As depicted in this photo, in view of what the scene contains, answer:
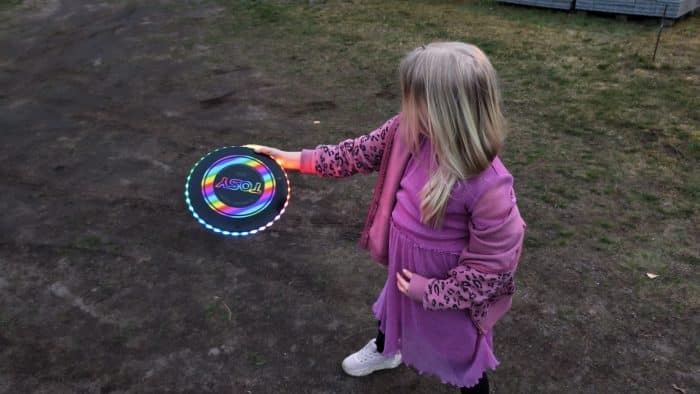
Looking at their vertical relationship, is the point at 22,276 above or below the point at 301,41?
below

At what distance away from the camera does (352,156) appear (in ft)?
6.70

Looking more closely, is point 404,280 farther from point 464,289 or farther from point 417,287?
point 464,289

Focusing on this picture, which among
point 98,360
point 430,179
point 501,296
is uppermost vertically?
point 430,179

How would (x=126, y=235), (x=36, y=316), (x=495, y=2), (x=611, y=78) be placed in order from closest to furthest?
(x=36, y=316) → (x=126, y=235) → (x=611, y=78) → (x=495, y=2)

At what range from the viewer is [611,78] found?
18.9 ft

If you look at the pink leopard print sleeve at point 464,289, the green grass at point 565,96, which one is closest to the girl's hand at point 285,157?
the pink leopard print sleeve at point 464,289

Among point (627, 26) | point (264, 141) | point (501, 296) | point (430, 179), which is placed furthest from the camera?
point (627, 26)

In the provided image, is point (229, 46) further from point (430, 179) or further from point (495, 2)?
point (430, 179)

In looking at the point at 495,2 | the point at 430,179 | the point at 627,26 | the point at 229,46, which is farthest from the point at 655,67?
the point at 430,179

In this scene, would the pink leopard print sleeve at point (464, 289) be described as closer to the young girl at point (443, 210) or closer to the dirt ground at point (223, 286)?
the young girl at point (443, 210)

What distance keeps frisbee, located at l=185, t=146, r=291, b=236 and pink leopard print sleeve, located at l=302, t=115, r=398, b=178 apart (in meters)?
0.22

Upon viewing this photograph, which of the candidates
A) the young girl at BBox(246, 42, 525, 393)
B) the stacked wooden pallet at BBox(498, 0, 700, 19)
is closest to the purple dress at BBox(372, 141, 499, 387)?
the young girl at BBox(246, 42, 525, 393)

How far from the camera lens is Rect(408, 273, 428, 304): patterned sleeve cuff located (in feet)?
5.80

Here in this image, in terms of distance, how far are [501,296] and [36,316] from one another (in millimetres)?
2440
